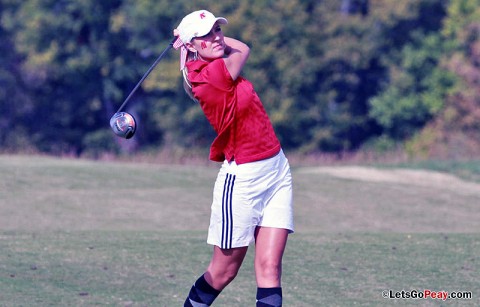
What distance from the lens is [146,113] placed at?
45656 millimetres

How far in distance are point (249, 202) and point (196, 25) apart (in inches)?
43.8

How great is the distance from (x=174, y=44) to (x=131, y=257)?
389 cm

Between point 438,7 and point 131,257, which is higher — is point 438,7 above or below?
above

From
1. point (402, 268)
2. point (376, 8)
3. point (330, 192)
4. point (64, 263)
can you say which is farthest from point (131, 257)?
point (376, 8)

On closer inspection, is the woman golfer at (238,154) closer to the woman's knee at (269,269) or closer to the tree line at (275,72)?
the woman's knee at (269,269)

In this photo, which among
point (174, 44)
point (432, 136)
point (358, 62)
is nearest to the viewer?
point (174, 44)

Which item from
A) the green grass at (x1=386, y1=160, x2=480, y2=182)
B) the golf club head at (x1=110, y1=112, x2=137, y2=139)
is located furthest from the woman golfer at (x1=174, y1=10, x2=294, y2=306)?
the green grass at (x1=386, y1=160, x2=480, y2=182)

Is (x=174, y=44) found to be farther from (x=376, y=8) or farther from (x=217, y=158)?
(x=376, y=8)

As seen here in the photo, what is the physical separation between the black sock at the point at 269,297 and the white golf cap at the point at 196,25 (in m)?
1.58

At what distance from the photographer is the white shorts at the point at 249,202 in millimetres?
6617

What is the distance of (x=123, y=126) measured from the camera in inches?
265

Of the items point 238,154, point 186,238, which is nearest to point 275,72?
point 186,238

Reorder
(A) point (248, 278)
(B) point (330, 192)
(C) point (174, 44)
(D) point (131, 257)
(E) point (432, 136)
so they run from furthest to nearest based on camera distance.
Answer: (E) point (432, 136)
(B) point (330, 192)
(D) point (131, 257)
(A) point (248, 278)
(C) point (174, 44)

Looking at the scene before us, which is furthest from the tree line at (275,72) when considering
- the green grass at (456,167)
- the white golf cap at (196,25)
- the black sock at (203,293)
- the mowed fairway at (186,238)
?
the white golf cap at (196,25)
